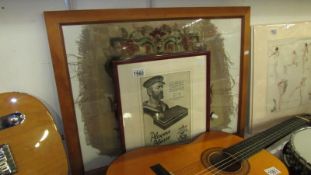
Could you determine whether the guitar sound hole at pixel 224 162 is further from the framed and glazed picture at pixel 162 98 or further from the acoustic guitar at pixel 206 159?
the framed and glazed picture at pixel 162 98

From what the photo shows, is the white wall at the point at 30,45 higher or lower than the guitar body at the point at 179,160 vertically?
higher

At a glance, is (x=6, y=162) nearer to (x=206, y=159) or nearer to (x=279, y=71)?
(x=206, y=159)

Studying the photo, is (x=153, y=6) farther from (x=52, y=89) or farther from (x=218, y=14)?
(x=52, y=89)

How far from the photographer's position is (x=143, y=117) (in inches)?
29.8

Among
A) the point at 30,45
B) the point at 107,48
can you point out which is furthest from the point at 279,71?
the point at 30,45

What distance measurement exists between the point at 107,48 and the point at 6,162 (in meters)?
0.38

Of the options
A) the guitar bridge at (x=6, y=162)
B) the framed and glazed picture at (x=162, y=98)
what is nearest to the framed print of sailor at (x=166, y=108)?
the framed and glazed picture at (x=162, y=98)

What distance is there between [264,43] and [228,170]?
51cm

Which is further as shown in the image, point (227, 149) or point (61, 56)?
point (227, 149)

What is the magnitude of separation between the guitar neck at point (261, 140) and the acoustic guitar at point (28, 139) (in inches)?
20.1

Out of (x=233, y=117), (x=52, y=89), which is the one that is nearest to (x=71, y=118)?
(x=52, y=89)

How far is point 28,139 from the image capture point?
60 centimetres

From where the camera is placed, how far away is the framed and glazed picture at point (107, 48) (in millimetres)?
645

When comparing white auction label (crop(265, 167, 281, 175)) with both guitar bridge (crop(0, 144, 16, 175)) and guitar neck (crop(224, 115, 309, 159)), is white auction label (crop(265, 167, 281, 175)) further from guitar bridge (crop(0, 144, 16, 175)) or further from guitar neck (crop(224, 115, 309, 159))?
guitar bridge (crop(0, 144, 16, 175))
